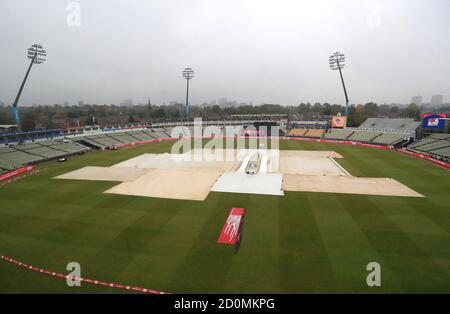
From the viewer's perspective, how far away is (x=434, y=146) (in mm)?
48344

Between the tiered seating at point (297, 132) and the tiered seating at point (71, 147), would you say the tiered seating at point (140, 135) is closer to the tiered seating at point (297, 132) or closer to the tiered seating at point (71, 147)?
the tiered seating at point (71, 147)

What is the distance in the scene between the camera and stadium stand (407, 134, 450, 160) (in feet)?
143

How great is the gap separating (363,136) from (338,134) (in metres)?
8.24

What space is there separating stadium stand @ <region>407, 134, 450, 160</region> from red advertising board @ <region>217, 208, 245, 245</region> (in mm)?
40521

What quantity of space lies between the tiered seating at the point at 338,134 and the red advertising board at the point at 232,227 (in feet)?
206

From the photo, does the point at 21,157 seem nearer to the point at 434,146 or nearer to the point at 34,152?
the point at 34,152

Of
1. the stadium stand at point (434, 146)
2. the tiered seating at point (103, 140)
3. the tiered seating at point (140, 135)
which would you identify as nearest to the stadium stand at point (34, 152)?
the tiered seating at point (103, 140)

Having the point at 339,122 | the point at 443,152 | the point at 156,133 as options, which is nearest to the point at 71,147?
the point at 156,133

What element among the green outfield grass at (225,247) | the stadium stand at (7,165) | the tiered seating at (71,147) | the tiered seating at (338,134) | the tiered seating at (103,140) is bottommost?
the green outfield grass at (225,247)

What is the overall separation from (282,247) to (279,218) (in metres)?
4.44

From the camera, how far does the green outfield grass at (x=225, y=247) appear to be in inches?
510

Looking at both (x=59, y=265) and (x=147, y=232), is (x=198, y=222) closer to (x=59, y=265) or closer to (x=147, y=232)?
(x=147, y=232)

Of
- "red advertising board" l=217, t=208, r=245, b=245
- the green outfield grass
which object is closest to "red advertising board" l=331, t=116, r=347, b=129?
the green outfield grass
